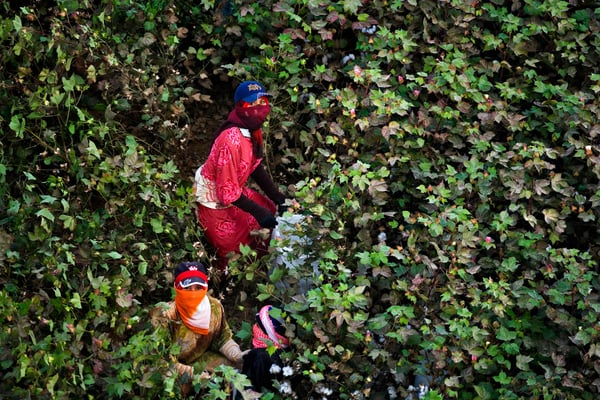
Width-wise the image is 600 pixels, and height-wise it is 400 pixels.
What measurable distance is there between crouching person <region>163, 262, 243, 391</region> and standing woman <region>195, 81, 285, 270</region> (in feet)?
2.12

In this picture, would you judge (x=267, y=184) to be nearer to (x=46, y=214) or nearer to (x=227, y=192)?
(x=227, y=192)

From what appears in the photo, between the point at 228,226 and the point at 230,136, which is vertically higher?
the point at 230,136

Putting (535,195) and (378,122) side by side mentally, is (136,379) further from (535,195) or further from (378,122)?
(535,195)

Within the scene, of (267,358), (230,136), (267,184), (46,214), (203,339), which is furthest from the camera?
(267,184)

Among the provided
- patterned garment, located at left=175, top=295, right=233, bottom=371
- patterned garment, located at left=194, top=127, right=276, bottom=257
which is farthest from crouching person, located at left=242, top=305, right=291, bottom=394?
patterned garment, located at left=194, top=127, right=276, bottom=257

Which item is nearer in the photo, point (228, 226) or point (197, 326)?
point (197, 326)

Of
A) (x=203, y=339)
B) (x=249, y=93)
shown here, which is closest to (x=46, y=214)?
(x=203, y=339)

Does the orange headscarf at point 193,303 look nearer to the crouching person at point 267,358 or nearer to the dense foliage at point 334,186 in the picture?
the dense foliage at point 334,186

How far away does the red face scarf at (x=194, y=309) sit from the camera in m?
5.38

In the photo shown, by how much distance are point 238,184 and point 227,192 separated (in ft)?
0.33

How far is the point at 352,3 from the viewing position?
277 inches

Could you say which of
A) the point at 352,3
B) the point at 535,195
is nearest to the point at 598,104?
the point at 535,195

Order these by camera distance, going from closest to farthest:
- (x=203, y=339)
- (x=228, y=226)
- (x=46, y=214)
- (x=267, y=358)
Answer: (x=267, y=358) → (x=203, y=339) → (x=46, y=214) → (x=228, y=226)

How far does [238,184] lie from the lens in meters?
6.08
